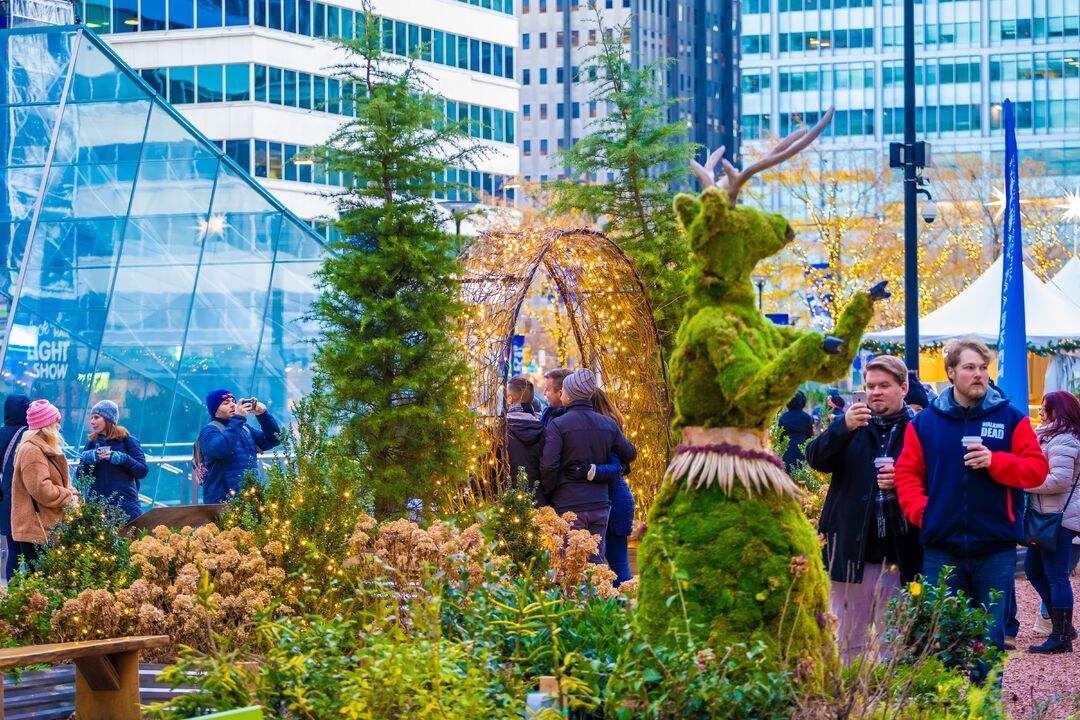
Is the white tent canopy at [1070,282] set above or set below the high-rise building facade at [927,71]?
below

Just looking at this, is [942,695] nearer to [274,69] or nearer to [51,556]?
[51,556]

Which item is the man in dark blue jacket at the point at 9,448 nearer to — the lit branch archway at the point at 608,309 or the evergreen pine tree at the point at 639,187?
the lit branch archway at the point at 608,309

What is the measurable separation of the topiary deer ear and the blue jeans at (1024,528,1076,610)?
17.6ft

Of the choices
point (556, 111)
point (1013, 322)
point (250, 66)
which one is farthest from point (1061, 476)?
point (556, 111)

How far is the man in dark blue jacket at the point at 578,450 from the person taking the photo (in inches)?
399

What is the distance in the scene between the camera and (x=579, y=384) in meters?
10.1

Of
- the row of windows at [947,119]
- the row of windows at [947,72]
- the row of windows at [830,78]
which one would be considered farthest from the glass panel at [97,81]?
the row of windows at [830,78]

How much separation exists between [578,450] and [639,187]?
5.47 m

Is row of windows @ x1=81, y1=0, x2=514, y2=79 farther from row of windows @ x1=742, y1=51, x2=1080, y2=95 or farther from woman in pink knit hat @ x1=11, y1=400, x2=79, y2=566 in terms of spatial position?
row of windows @ x1=742, y1=51, x2=1080, y2=95

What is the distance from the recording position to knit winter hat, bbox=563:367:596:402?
1012 cm

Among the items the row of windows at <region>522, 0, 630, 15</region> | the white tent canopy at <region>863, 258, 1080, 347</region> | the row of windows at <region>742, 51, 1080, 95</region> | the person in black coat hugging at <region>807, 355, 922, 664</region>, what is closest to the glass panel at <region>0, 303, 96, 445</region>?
the person in black coat hugging at <region>807, 355, 922, 664</region>

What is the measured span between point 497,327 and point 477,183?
2041 inches

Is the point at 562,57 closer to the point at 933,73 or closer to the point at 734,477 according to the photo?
the point at 933,73

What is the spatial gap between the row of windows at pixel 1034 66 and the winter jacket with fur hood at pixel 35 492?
274ft
